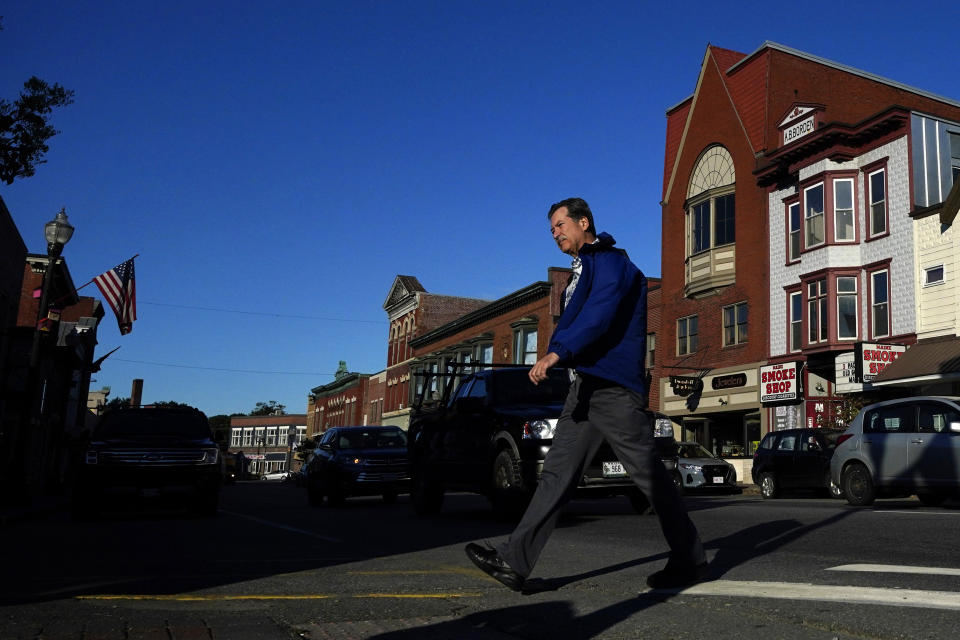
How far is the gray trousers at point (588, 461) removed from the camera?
179 inches

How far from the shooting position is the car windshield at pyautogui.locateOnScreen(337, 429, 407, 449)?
16844mm

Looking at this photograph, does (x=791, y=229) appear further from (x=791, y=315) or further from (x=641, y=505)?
(x=641, y=505)

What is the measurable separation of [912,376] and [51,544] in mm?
22361

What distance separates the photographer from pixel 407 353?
69312mm

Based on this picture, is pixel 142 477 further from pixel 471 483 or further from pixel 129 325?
pixel 129 325

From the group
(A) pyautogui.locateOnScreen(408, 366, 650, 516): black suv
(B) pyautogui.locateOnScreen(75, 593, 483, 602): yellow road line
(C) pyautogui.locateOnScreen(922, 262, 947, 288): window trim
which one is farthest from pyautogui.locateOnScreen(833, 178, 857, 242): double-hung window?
(B) pyautogui.locateOnScreen(75, 593, 483, 602): yellow road line

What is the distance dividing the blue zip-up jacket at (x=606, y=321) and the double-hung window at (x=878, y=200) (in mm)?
25693

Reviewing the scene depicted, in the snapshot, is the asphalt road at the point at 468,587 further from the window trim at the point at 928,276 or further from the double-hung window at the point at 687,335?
the double-hung window at the point at 687,335

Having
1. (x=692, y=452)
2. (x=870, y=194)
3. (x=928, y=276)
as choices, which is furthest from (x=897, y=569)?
(x=870, y=194)

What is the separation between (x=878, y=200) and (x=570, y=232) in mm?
26220

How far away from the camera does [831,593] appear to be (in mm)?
4270

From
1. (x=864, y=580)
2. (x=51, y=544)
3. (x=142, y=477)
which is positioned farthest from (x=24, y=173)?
(x=864, y=580)

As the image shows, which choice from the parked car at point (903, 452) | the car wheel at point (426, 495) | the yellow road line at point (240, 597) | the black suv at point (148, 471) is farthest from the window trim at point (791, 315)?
the yellow road line at point (240, 597)

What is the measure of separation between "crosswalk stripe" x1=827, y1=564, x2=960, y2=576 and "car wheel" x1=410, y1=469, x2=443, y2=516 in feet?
23.7
